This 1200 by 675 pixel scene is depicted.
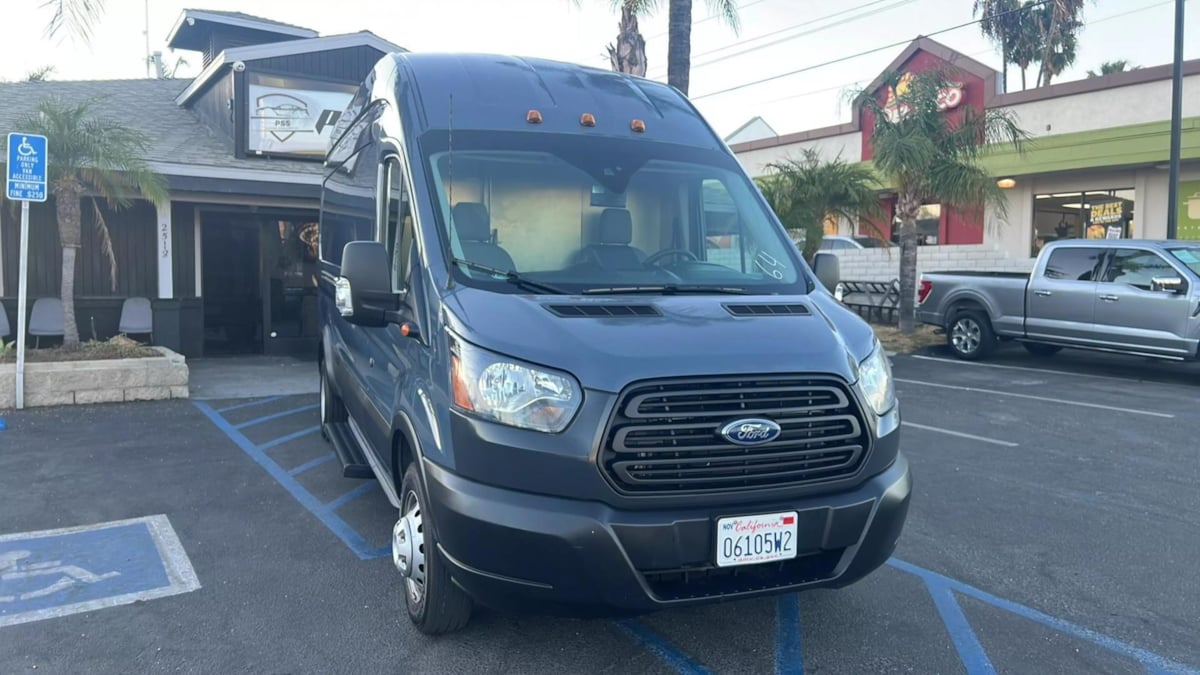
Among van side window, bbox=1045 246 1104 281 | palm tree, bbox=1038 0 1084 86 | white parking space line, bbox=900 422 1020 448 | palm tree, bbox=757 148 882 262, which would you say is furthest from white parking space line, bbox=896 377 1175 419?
palm tree, bbox=1038 0 1084 86

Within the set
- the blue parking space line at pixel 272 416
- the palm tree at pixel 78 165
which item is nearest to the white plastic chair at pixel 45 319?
the palm tree at pixel 78 165

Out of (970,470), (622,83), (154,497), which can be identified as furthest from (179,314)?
(970,470)

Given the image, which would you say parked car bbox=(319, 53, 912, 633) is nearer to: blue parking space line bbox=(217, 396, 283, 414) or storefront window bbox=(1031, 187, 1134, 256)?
blue parking space line bbox=(217, 396, 283, 414)

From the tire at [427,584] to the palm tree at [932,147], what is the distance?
13.4 m

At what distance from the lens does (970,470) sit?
6953 mm

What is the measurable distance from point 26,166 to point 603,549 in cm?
812

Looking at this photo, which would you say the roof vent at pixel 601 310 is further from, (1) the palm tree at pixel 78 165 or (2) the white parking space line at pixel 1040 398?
(1) the palm tree at pixel 78 165

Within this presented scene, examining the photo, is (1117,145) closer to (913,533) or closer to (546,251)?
(913,533)

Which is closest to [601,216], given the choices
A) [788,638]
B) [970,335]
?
[788,638]

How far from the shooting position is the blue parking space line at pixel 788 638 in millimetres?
3658

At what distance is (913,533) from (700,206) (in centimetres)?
248

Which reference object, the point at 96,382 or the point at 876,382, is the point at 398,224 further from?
the point at 96,382

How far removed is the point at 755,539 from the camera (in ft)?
10.6

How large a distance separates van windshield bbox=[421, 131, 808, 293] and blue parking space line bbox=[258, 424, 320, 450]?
4336mm
